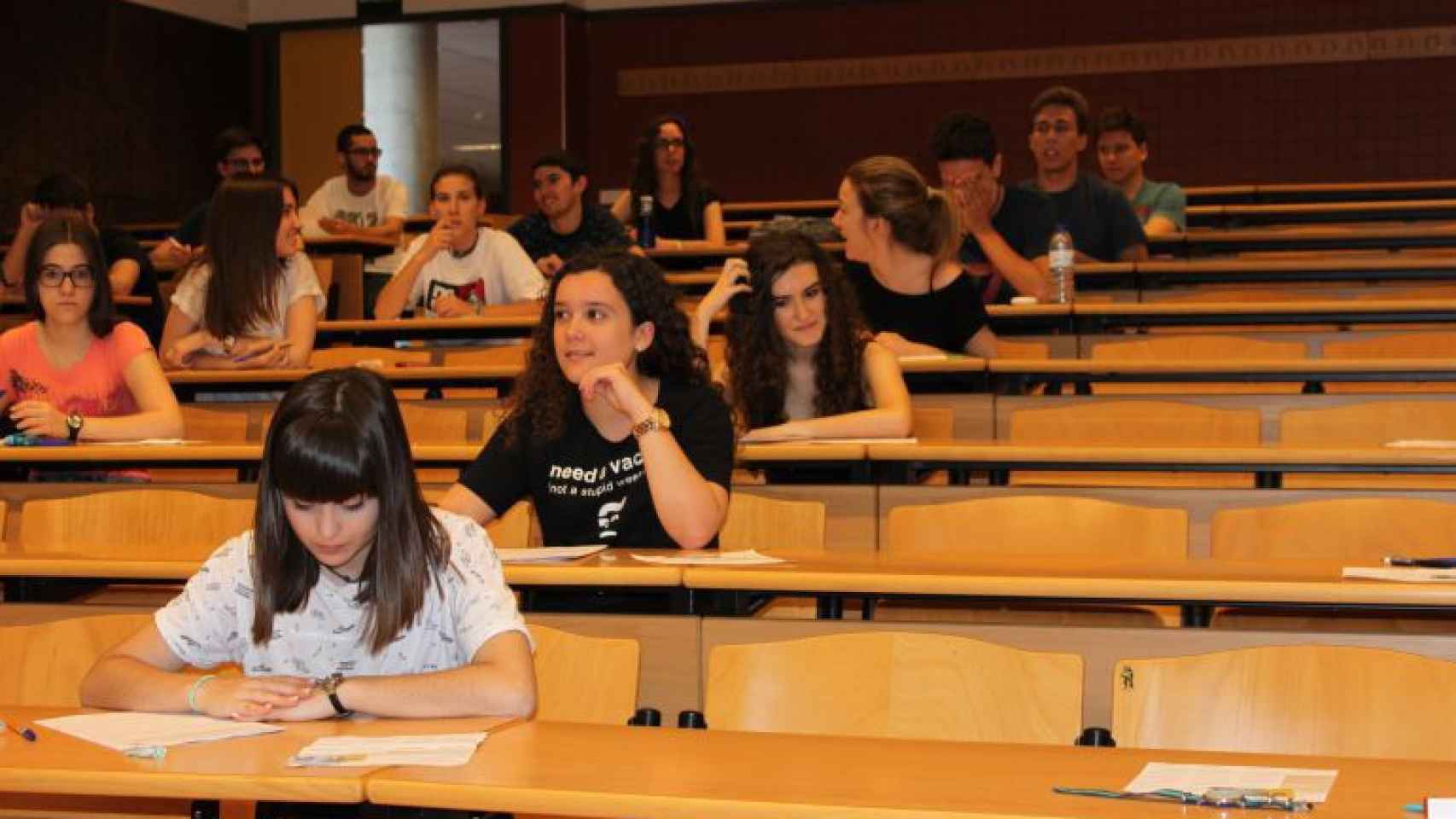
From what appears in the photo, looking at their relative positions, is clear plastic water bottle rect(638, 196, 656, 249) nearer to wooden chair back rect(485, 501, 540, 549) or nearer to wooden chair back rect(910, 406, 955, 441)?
wooden chair back rect(910, 406, 955, 441)

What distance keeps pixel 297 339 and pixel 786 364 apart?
183 centimetres

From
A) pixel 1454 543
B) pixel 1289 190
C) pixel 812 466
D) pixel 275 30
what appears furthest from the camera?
pixel 275 30

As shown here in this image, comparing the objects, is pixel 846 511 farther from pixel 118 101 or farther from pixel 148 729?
pixel 118 101

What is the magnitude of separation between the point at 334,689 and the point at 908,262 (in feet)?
10.2

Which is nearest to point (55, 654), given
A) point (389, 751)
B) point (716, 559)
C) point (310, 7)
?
point (389, 751)

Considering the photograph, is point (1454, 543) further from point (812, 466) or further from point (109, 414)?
point (109, 414)

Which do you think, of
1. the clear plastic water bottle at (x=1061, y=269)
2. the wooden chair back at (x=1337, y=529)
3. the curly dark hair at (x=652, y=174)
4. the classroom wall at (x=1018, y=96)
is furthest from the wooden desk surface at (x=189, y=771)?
the classroom wall at (x=1018, y=96)

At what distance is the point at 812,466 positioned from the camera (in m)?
4.16

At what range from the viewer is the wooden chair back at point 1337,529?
3.25 meters

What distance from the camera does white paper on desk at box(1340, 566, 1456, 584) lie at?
2.67 meters

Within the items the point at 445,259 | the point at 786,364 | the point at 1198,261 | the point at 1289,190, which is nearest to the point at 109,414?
the point at 786,364

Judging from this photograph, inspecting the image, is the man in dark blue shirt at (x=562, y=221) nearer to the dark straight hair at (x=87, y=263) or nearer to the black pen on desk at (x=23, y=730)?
the dark straight hair at (x=87, y=263)

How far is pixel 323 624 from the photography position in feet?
7.96

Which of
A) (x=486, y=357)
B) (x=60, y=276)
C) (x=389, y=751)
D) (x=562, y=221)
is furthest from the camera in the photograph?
(x=562, y=221)
